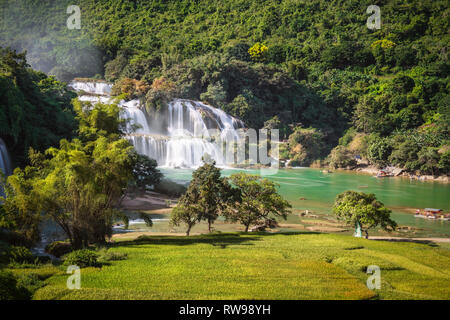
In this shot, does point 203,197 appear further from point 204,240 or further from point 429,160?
point 429,160

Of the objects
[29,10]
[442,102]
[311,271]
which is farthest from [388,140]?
[29,10]

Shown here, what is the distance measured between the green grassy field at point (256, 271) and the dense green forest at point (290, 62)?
29975 mm

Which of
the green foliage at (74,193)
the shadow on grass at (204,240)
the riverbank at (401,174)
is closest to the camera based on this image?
the green foliage at (74,193)

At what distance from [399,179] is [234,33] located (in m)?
54.2

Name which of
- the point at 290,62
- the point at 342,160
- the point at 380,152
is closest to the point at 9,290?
the point at 380,152

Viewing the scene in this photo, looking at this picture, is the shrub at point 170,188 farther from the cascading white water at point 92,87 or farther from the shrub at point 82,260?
the cascading white water at point 92,87

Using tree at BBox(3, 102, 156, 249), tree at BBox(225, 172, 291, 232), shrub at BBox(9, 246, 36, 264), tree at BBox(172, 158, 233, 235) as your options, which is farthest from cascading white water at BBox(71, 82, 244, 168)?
shrub at BBox(9, 246, 36, 264)

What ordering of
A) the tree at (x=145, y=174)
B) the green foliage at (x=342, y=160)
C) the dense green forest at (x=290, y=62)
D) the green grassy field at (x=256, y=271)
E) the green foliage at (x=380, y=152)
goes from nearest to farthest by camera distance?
the green grassy field at (x=256, y=271)
the tree at (x=145, y=174)
the green foliage at (x=380, y=152)
the green foliage at (x=342, y=160)
the dense green forest at (x=290, y=62)

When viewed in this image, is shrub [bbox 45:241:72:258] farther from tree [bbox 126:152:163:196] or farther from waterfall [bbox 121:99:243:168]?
waterfall [bbox 121:99:243:168]

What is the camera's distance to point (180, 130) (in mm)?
49438

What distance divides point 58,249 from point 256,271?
6926mm

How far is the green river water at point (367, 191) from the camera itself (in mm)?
24062

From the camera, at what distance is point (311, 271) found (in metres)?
11.3

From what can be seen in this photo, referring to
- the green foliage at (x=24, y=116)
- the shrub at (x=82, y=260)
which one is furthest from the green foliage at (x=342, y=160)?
the shrub at (x=82, y=260)
